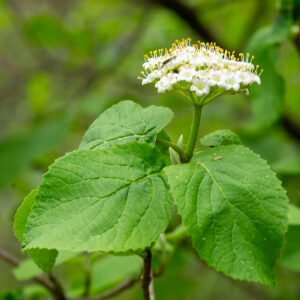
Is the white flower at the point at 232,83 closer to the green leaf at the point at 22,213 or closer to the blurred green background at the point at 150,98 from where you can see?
the green leaf at the point at 22,213

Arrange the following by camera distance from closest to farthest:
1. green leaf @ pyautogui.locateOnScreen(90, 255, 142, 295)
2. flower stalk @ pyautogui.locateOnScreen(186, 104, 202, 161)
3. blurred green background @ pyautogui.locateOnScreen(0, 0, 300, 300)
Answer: flower stalk @ pyautogui.locateOnScreen(186, 104, 202, 161), green leaf @ pyautogui.locateOnScreen(90, 255, 142, 295), blurred green background @ pyautogui.locateOnScreen(0, 0, 300, 300)

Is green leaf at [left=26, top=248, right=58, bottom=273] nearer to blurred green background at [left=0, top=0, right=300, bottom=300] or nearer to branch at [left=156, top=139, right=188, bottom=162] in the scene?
branch at [left=156, top=139, right=188, bottom=162]

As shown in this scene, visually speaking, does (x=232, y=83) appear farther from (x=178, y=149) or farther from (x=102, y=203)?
(x=102, y=203)

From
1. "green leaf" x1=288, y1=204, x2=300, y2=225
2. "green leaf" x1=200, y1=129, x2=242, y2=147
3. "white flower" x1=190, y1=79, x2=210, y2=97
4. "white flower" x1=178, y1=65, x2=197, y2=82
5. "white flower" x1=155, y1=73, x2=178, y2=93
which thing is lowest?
"green leaf" x1=288, y1=204, x2=300, y2=225

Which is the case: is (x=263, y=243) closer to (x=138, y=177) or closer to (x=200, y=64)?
(x=138, y=177)

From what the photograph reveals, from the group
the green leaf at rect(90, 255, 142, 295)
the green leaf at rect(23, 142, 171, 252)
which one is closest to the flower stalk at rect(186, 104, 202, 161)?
the green leaf at rect(23, 142, 171, 252)

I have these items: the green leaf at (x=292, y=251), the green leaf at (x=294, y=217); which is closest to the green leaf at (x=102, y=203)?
the green leaf at (x=294, y=217)
